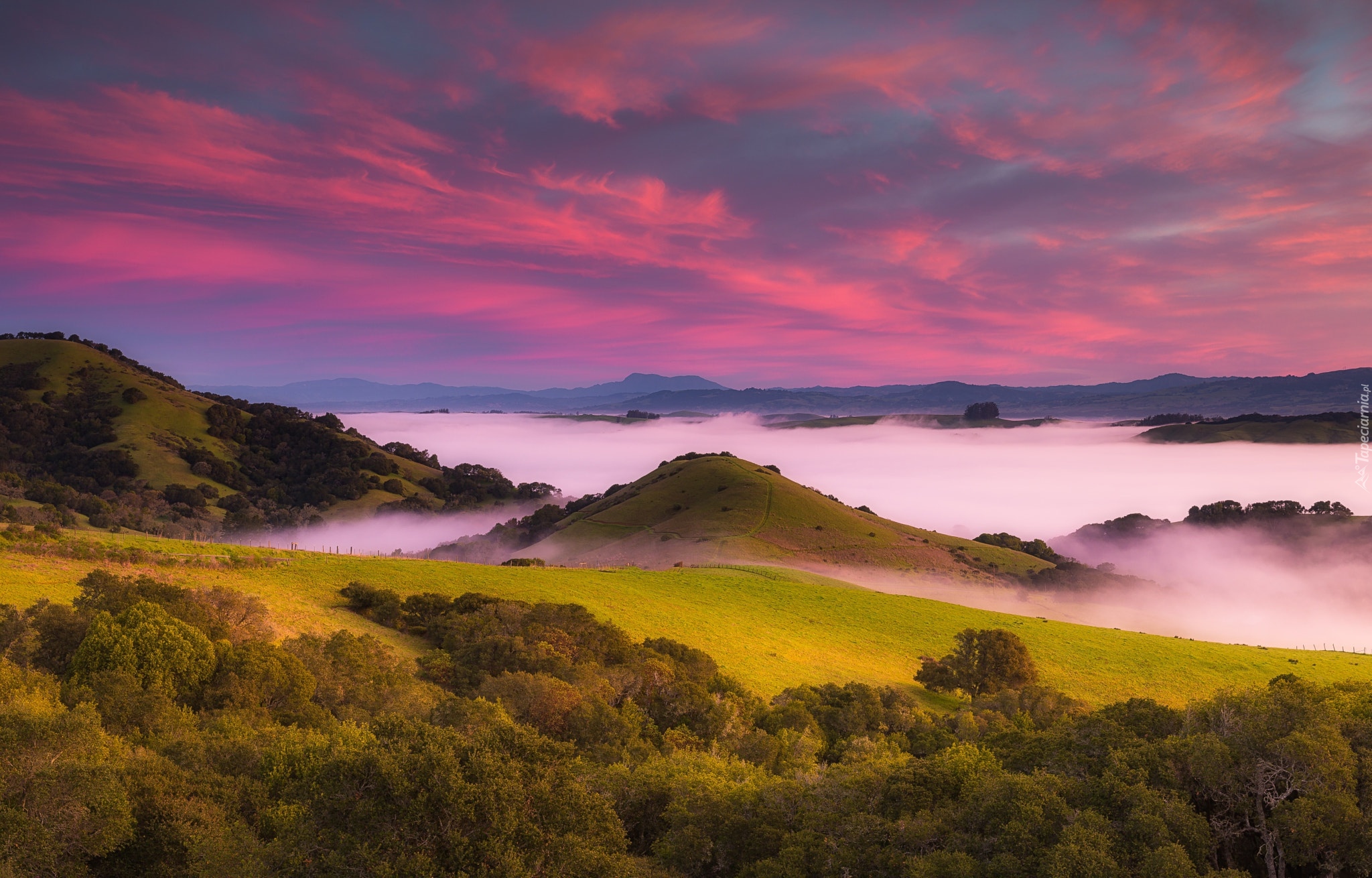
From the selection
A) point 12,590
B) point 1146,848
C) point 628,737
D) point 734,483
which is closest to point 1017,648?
point 628,737

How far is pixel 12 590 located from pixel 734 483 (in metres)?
129

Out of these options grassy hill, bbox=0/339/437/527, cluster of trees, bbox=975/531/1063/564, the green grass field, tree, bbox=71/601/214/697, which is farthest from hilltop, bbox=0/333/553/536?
cluster of trees, bbox=975/531/1063/564

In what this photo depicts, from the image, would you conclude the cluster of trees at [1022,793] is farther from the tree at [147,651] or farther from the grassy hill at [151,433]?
the grassy hill at [151,433]

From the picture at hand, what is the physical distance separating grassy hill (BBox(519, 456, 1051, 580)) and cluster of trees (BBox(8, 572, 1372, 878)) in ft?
255

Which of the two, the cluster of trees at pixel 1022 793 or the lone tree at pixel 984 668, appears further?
the lone tree at pixel 984 668

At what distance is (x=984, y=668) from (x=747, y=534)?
7685 centimetres

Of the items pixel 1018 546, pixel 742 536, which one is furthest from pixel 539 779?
pixel 1018 546

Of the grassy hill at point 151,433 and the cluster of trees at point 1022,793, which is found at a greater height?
the grassy hill at point 151,433

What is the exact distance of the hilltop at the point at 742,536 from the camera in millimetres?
120188

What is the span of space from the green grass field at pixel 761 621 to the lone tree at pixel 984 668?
5.84 ft

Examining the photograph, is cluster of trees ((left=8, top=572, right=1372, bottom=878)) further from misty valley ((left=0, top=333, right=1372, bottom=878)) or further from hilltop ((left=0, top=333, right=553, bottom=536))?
hilltop ((left=0, top=333, right=553, bottom=536))

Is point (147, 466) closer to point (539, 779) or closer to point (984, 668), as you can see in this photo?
point (984, 668)

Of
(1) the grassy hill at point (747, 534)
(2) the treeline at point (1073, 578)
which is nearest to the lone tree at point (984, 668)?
(1) the grassy hill at point (747, 534)

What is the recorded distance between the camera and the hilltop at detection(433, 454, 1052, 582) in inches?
4732
